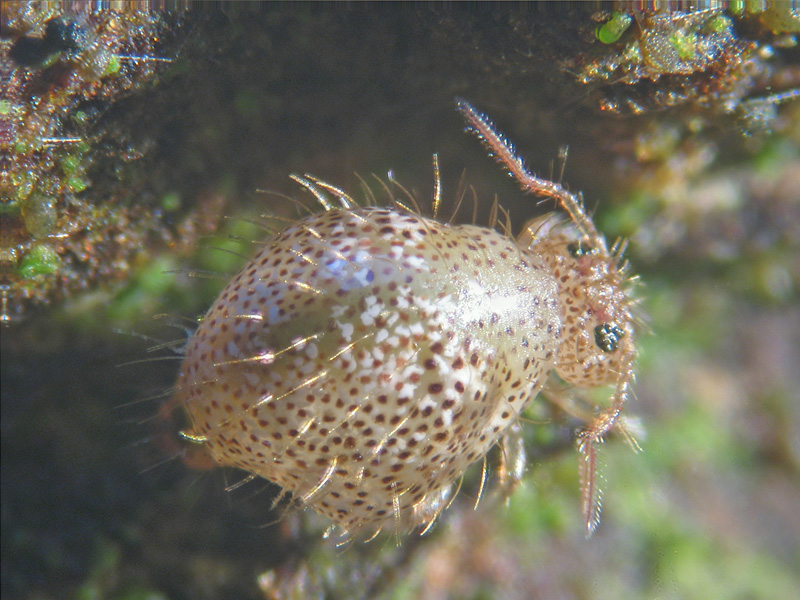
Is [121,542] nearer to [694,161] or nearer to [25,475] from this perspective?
[25,475]

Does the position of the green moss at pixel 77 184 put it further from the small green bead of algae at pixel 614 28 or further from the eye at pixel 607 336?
the eye at pixel 607 336

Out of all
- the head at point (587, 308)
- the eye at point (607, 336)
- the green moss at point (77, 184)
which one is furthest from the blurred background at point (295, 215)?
the eye at point (607, 336)

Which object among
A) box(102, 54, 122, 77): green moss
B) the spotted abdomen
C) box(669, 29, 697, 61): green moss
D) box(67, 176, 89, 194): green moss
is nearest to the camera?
the spotted abdomen

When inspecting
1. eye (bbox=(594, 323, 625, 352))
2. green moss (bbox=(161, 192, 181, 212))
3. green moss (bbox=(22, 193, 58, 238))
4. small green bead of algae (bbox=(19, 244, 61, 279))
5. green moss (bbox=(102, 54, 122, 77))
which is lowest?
eye (bbox=(594, 323, 625, 352))

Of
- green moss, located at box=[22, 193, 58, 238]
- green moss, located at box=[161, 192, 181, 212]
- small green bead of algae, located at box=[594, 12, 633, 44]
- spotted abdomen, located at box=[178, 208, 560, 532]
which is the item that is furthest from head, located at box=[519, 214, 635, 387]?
green moss, located at box=[22, 193, 58, 238]

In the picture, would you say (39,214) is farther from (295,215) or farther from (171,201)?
(295,215)

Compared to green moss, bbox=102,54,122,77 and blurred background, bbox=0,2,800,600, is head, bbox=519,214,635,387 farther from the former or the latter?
green moss, bbox=102,54,122,77

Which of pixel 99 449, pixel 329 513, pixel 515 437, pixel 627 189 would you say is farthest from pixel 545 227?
pixel 99 449

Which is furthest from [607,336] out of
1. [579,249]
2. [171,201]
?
[171,201]
